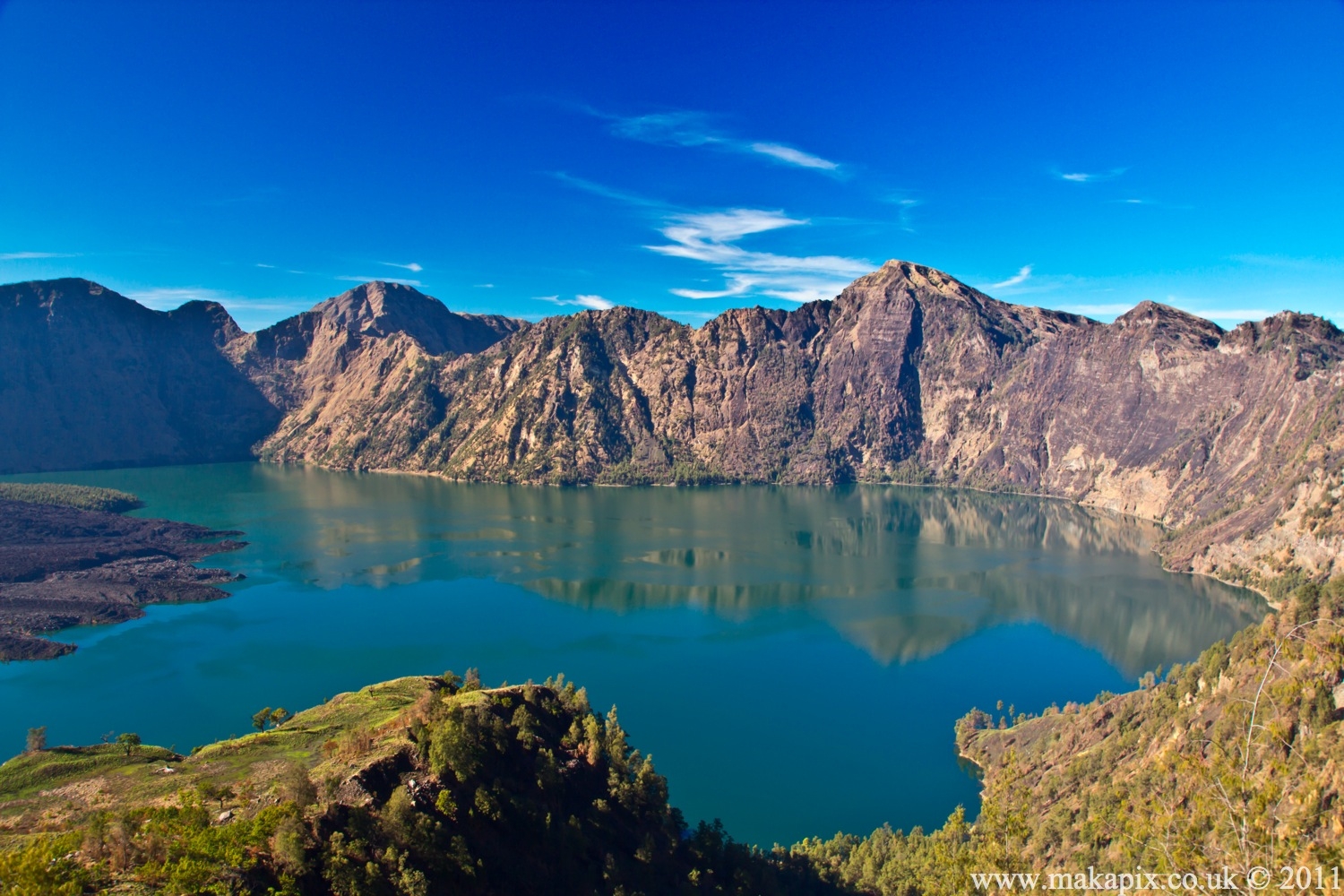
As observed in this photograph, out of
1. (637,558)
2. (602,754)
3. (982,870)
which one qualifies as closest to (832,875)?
(602,754)

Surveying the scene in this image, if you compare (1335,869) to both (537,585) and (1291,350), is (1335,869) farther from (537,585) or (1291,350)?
(1291,350)

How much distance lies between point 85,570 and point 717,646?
405 ft

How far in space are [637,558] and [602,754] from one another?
116647 mm

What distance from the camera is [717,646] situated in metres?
109

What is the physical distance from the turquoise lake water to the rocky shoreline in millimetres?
5015

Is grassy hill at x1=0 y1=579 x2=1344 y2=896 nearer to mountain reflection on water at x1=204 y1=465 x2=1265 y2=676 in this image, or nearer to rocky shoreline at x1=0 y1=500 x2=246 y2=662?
mountain reflection on water at x1=204 y1=465 x2=1265 y2=676

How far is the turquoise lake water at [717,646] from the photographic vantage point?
3004 inches

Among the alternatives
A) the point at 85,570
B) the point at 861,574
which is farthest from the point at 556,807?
the point at 85,570

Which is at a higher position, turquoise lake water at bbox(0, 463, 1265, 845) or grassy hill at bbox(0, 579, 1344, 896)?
grassy hill at bbox(0, 579, 1344, 896)

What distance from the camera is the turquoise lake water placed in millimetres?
76312

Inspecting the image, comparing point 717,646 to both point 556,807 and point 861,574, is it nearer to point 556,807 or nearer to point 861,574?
point 861,574

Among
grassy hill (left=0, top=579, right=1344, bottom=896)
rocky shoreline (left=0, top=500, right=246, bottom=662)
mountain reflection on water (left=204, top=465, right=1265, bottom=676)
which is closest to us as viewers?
grassy hill (left=0, top=579, right=1344, bottom=896)

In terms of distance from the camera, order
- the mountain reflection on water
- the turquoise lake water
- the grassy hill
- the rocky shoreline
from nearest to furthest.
→ the grassy hill
the turquoise lake water
the rocky shoreline
the mountain reflection on water

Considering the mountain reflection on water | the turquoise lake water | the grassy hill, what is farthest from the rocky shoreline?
the grassy hill
